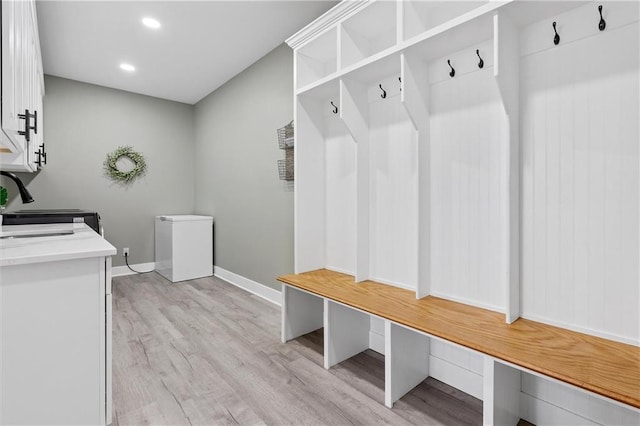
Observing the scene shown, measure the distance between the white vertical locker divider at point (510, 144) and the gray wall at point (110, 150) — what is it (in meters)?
4.42

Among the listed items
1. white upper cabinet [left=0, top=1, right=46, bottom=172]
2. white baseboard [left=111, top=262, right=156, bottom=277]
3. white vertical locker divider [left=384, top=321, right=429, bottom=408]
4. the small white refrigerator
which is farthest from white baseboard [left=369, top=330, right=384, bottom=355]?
white baseboard [left=111, top=262, right=156, bottom=277]

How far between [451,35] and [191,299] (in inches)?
124

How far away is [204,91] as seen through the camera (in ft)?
14.3

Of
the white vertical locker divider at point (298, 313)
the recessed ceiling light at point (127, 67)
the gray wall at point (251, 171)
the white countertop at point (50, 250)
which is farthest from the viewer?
the recessed ceiling light at point (127, 67)

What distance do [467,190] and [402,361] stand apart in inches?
37.5

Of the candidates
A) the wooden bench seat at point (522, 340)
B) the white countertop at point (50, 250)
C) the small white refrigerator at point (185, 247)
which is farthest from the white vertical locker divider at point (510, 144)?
the small white refrigerator at point (185, 247)

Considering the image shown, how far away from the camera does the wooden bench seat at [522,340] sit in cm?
103

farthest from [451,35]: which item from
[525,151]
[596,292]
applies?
[596,292]

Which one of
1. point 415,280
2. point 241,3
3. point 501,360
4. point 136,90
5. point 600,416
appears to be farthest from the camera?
point 136,90

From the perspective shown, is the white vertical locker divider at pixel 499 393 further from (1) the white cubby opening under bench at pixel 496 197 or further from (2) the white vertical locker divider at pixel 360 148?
(2) the white vertical locker divider at pixel 360 148

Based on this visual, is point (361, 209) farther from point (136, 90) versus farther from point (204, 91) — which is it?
point (136, 90)

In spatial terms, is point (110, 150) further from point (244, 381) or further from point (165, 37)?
point (244, 381)

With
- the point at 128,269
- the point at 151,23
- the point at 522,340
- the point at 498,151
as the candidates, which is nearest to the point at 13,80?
the point at 151,23

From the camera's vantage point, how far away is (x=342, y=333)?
209cm
